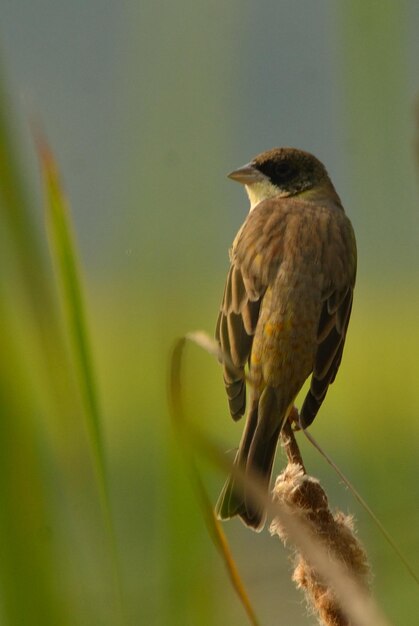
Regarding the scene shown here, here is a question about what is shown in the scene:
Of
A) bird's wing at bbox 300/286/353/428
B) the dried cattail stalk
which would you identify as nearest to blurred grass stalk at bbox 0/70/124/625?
the dried cattail stalk

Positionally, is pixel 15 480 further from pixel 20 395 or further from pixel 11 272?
pixel 11 272

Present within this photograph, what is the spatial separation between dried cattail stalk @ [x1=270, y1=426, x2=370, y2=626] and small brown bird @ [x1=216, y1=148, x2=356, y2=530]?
0.73 m

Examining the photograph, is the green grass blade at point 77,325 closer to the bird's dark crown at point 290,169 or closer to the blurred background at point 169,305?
the blurred background at point 169,305

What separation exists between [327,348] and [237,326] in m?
0.24

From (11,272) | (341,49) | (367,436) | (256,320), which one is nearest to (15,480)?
(11,272)

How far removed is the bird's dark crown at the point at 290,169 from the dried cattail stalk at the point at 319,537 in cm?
206

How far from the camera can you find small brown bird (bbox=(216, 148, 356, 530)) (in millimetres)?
2760

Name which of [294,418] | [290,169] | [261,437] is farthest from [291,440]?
[290,169]

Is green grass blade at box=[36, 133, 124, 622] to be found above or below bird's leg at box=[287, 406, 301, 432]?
above

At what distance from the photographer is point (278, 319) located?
291 centimetres

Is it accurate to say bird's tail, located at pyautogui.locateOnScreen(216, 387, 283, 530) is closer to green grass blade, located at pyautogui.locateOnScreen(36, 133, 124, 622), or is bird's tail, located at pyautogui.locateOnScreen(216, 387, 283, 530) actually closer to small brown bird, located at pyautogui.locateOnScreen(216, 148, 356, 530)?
small brown bird, located at pyautogui.locateOnScreen(216, 148, 356, 530)

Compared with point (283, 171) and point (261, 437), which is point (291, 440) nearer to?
point (261, 437)

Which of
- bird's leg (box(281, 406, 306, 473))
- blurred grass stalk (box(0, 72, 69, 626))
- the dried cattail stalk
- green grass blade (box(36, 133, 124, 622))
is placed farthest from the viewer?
bird's leg (box(281, 406, 306, 473))

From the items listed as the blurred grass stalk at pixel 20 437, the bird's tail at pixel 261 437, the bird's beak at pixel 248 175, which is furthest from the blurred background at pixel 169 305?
the bird's beak at pixel 248 175
